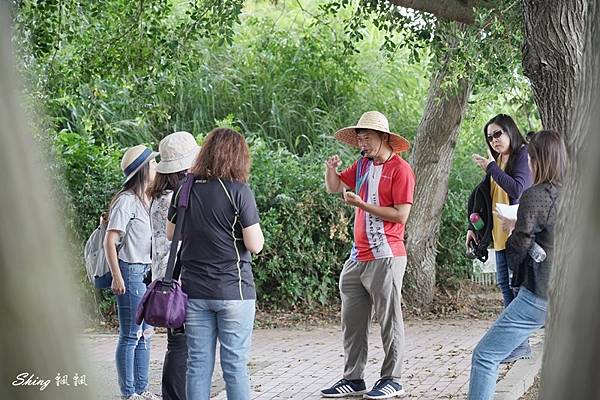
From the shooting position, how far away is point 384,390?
7.84m

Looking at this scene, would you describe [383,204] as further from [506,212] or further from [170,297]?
[170,297]

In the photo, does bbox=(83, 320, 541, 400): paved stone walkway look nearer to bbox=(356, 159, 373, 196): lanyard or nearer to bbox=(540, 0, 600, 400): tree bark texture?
bbox=(356, 159, 373, 196): lanyard

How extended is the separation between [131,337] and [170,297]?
140cm

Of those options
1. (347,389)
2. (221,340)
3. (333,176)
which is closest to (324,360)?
(347,389)

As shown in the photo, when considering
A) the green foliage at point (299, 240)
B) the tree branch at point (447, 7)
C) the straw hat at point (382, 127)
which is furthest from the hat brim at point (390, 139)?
the green foliage at point (299, 240)

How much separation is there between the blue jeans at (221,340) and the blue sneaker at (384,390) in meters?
1.99

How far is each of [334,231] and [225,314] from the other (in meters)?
7.43

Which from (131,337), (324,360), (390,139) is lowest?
(324,360)

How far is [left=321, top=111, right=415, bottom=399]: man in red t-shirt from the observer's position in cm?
764

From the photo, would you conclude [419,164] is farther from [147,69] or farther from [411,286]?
[147,69]

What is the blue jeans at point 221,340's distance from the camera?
5.95 meters

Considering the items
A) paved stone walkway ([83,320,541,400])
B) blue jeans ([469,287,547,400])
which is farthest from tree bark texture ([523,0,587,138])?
paved stone walkway ([83,320,541,400])

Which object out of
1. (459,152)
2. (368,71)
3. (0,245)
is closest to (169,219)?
(0,245)

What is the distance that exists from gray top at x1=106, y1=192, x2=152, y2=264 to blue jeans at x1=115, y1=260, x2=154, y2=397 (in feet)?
0.21
